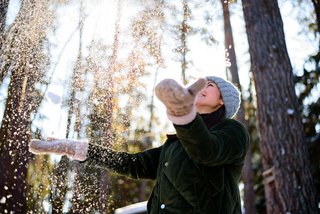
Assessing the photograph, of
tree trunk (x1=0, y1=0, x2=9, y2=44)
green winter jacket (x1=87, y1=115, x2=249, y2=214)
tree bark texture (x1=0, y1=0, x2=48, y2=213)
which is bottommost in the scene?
green winter jacket (x1=87, y1=115, x2=249, y2=214)

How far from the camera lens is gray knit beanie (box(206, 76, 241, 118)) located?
215 cm

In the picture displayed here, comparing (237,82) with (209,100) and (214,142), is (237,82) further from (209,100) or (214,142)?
(214,142)

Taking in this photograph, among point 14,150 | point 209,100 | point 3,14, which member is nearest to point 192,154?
point 209,100

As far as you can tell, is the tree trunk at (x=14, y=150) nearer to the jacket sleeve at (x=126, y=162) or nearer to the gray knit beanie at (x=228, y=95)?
the jacket sleeve at (x=126, y=162)

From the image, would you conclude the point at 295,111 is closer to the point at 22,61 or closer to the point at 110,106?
the point at 110,106

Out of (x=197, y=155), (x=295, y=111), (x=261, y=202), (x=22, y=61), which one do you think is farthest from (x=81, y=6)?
(x=261, y=202)

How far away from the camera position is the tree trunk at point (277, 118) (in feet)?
15.9

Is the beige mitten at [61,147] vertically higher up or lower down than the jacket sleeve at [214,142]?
higher up

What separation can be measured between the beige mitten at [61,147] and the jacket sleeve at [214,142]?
760 millimetres

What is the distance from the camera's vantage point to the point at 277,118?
17.0ft

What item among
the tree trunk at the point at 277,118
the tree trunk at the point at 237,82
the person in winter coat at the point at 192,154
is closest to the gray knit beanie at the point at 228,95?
the person in winter coat at the point at 192,154

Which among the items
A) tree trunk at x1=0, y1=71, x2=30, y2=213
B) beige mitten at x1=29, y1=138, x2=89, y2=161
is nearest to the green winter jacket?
beige mitten at x1=29, y1=138, x2=89, y2=161

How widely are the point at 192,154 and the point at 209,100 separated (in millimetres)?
603

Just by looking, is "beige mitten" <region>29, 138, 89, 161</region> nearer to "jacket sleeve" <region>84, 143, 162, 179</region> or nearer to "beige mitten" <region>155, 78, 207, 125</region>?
"jacket sleeve" <region>84, 143, 162, 179</region>
